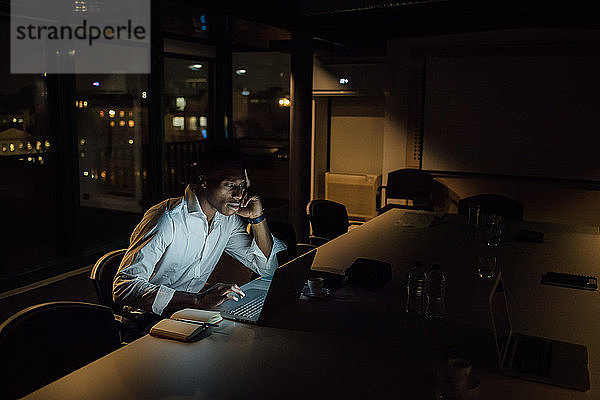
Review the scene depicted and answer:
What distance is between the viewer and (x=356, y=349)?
6.27 feet

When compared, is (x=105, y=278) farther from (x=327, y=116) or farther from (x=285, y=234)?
(x=327, y=116)

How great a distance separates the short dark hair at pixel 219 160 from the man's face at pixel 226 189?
0.02 metres

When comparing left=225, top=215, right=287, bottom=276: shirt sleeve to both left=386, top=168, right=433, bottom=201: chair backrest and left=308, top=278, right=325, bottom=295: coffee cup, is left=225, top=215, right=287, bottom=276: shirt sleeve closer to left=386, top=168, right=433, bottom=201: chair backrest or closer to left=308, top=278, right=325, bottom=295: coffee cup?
left=308, top=278, right=325, bottom=295: coffee cup

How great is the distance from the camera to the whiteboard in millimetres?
6492

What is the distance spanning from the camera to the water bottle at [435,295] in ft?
7.38

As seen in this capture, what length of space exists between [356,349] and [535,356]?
618 millimetres

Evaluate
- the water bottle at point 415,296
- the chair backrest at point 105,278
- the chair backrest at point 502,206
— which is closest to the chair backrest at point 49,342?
the chair backrest at point 105,278

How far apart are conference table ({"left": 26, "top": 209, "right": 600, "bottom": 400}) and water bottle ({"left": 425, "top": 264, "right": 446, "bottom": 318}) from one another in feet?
0.20

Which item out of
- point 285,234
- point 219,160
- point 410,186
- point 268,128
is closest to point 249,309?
point 219,160

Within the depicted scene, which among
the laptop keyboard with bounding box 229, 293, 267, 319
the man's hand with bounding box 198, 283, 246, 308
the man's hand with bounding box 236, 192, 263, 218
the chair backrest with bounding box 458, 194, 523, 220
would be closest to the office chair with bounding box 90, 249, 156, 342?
the man's hand with bounding box 198, 283, 246, 308

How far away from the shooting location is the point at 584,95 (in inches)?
254

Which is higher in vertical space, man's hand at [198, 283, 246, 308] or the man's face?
the man's face

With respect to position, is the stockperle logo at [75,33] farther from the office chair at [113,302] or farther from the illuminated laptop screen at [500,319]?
the illuminated laptop screen at [500,319]

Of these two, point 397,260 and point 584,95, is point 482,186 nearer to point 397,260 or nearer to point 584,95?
point 584,95
